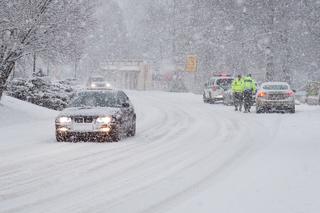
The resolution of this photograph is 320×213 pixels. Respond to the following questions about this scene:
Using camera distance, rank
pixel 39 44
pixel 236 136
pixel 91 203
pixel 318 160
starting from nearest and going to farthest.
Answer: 1. pixel 91 203
2. pixel 318 160
3. pixel 236 136
4. pixel 39 44

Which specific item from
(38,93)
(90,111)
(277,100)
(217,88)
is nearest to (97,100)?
(90,111)

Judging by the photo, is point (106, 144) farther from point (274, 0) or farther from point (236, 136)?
point (274, 0)

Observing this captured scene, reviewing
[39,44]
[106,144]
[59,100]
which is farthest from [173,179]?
[59,100]

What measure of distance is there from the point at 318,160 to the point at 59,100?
19.1 meters

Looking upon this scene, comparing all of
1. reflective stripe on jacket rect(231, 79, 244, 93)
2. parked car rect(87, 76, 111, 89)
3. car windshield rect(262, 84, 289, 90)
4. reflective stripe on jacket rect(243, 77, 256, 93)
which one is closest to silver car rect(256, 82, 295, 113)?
car windshield rect(262, 84, 289, 90)

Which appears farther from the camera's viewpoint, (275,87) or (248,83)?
(248,83)

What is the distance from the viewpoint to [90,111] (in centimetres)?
1675

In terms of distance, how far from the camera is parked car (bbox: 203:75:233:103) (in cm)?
3997

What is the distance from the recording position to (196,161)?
12.7 m

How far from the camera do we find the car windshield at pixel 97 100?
1781 cm

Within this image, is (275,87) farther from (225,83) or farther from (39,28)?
(39,28)

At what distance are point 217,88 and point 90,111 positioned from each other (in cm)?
2399

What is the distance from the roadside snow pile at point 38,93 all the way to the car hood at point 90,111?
13180mm

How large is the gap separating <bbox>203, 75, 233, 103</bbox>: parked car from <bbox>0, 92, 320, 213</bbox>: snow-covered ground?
19337mm
